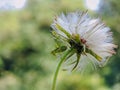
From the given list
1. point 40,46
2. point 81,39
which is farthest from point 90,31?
point 40,46

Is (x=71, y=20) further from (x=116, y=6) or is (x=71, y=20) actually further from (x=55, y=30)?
(x=116, y=6)

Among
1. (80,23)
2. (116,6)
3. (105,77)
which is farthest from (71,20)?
(116,6)

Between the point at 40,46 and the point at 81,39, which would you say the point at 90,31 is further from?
the point at 40,46

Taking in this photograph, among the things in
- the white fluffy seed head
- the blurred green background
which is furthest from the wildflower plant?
the blurred green background

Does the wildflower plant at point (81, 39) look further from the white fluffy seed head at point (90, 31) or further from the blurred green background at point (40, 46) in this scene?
the blurred green background at point (40, 46)

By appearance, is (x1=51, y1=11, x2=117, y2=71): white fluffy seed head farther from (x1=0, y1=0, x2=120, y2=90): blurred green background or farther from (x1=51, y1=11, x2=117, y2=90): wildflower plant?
(x1=0, y1=0, x2=120, y2=90): blurred green background

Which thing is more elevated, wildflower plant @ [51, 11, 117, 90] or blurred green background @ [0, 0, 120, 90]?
blurred green background @ [0, 0, 120, 90]

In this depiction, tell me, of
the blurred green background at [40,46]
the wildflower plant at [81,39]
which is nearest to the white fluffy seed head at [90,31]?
the wildflower plant at [81,39]
